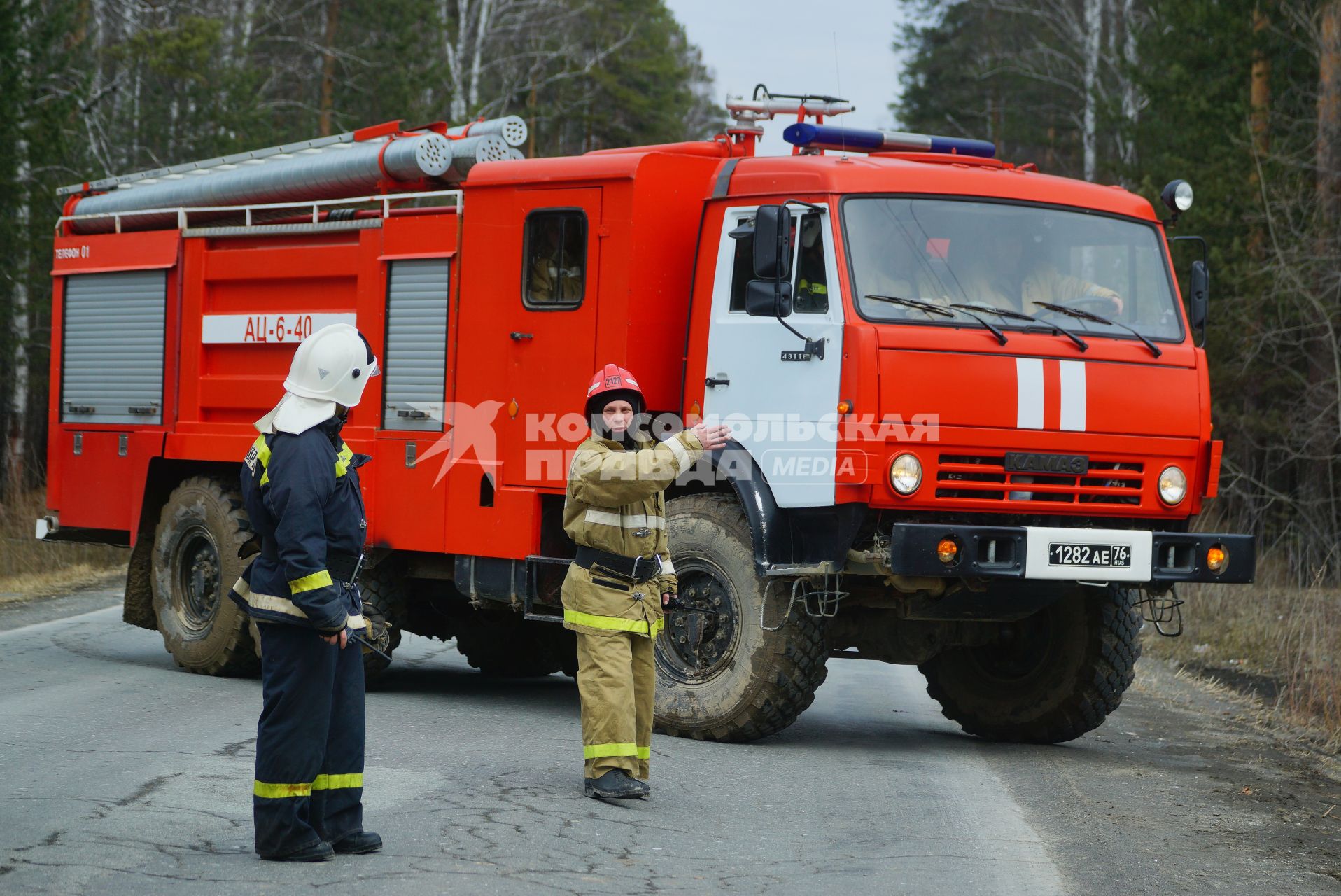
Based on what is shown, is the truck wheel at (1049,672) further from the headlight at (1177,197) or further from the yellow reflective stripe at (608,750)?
the yellow reflective stripe at (608,750)

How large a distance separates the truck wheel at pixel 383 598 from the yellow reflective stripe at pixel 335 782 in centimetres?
431

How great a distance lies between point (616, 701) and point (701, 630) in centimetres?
182

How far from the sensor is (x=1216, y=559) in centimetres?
812

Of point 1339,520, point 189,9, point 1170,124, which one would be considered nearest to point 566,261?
point 1339,520

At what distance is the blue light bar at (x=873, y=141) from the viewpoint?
904 centimetres

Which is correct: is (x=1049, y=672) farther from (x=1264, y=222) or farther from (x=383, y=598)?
(x=1264, y=222)

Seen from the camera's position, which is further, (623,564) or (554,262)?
(554,262)

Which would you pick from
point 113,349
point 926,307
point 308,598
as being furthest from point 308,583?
point 113,349

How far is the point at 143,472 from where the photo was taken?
11.3 meters

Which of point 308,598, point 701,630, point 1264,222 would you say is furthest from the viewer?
point 1264,222

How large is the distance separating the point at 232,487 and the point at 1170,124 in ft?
59.7

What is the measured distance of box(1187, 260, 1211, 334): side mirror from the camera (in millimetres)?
8867

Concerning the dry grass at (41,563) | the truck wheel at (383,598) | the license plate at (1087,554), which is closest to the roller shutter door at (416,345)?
the truck wheel at (383,598)

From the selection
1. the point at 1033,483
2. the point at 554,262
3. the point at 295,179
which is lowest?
the point at 1033,483
